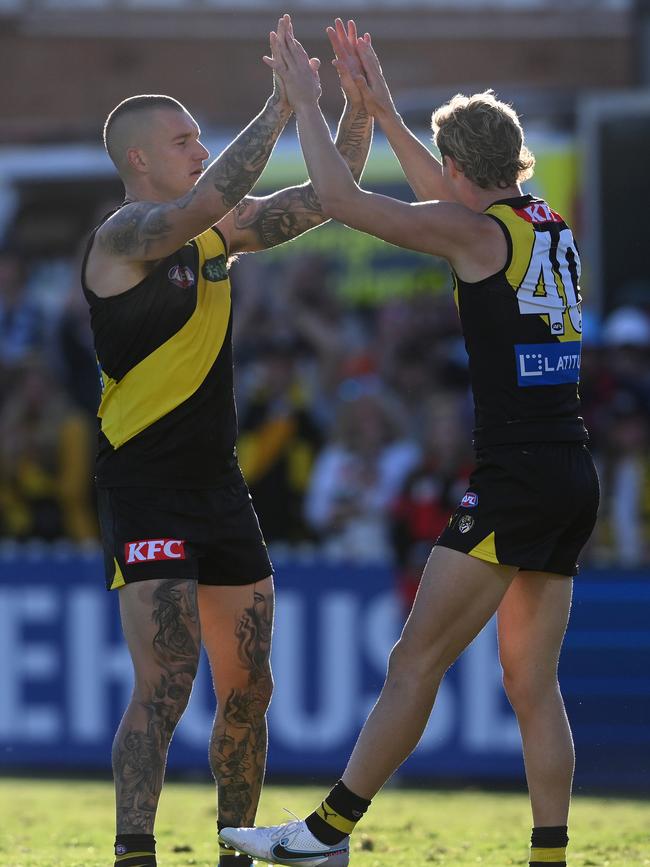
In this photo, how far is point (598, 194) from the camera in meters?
13.4

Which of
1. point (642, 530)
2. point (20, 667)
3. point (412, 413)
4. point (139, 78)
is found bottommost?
point (20, 667)

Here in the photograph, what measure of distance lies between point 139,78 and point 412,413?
16.8m

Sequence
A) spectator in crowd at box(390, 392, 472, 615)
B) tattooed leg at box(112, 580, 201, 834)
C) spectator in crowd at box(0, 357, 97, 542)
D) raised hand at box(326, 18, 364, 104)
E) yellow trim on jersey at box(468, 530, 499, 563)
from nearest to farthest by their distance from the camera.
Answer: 1. yellow trim on jersey at box(468, 530, 499, 563)
2. tattooed leg at box(112, 580, 201, 834)
3. raised hand at box(326, 18, 364, 104)
4. spectator in crowd at box(390, 392, 472, 615)
5. spectator in crowd at box(0, 357, 97, 542)

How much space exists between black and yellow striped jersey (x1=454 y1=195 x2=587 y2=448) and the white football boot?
1.41m

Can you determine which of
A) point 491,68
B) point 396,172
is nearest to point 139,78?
point 491,68

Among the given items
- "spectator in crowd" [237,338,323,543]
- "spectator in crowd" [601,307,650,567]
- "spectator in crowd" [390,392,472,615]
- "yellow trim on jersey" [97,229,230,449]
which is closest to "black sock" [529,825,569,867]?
"yellow trim on jersey" [97,229,230,449]

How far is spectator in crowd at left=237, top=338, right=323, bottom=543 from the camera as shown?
11.5m

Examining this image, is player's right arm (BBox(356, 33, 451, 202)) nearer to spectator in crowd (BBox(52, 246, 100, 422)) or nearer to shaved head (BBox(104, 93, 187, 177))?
shaved head (BBox(104, 93, 187, 177))

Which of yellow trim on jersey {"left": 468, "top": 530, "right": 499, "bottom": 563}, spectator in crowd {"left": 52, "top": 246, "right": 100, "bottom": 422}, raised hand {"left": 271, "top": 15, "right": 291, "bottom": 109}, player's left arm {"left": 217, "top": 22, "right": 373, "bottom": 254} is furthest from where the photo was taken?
spectator in crowd {"left": 52, "top": 246, "right": 100, "bottom": 422}

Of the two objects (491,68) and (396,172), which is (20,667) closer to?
(396,172)

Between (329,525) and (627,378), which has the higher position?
(627,378)

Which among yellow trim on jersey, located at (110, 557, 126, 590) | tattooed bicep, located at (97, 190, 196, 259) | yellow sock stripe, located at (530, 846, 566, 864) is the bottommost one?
yellow sock stripe, located at (530, 846, 566, 864)

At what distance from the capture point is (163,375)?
18.2 ft

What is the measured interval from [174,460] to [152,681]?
756 millimetres
